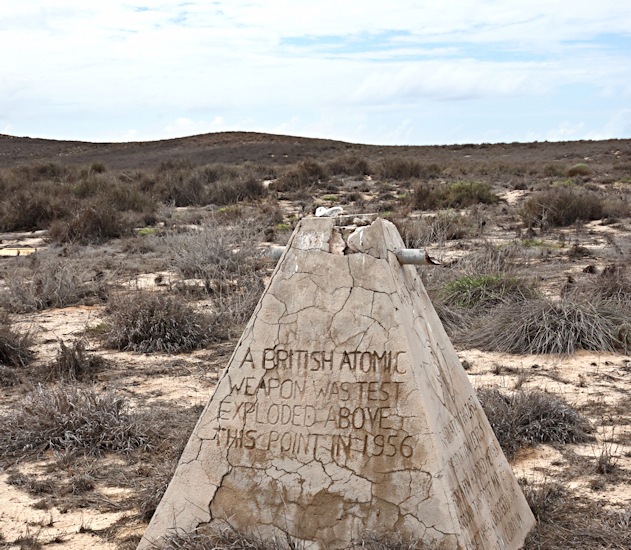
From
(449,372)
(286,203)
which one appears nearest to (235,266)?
(449,372)

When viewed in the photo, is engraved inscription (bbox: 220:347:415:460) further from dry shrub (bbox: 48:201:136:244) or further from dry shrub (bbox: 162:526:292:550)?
dry shrub (bbox: 48:201:136:244)

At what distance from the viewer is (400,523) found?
3.04 metres

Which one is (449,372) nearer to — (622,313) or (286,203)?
(622,313)

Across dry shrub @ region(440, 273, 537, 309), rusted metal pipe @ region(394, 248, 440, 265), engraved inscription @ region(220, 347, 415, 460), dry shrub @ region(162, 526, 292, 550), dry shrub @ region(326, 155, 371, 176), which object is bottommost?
dry shrub @ region(440, 273, 537, 309)

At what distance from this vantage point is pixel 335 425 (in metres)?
3.14

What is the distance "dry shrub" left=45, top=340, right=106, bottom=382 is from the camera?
696 centimetres

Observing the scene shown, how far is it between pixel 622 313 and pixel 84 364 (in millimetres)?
4785

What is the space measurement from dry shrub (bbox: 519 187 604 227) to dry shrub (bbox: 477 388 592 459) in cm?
1018

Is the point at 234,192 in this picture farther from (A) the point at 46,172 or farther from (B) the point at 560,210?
(A) the point at 46,172

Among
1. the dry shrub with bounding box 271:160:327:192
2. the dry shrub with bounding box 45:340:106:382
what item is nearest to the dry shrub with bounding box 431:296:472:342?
the dry shrub with bounding box 45:340:106:382

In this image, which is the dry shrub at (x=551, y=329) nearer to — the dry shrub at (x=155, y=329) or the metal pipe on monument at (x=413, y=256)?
the dry shrub at (x=155, y=329)

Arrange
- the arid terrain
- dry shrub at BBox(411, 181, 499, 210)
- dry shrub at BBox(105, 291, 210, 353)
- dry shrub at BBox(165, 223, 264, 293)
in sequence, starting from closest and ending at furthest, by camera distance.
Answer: the arid terrain → dry shrub at BBox(105, 291, 210, 353) → dry shrub at BBox(165, 223, 264, 293) → dry shrub at BBox(411, 181, 499, 210)

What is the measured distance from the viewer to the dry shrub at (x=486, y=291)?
29.2ft

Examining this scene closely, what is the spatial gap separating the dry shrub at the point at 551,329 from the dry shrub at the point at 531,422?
1.96m
